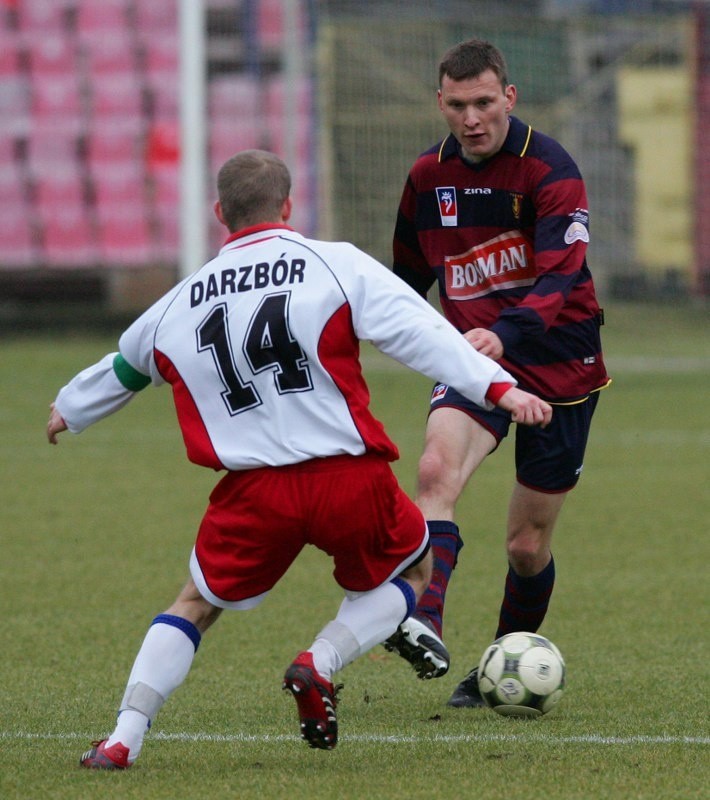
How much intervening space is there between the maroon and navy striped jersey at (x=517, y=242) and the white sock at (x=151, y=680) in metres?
1.68

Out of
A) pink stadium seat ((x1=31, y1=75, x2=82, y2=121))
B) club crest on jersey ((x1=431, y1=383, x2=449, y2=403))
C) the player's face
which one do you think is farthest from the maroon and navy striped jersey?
pink stadium seat ((x1=31, y1=75, x2=82, y2=121))

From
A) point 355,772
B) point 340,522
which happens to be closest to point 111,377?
point 340,522

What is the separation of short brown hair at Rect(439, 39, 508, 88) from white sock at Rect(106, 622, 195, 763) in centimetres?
208

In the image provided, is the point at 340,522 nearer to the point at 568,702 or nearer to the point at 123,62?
the point at 568,702

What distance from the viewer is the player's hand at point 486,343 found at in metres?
4.68

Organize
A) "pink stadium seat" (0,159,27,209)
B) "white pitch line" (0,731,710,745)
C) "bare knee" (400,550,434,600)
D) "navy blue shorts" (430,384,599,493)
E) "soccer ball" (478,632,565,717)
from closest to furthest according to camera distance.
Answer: "bare knee" (400,550,434,600) < "white pitch line" (0,731,710,745) < "soccer ball" (478,632,565,717) < "navy blue shorts" (430,384,599,493) < "pink stadium seat" (0,159,27,209)

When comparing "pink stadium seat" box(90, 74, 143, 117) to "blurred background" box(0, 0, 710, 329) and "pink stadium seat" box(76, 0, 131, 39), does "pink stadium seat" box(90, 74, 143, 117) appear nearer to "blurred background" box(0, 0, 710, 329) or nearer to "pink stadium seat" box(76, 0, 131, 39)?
"blurred background" box(0, 0, 710, 329)

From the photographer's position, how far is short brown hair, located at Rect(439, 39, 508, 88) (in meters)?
5.11

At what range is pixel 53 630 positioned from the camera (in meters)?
6.52

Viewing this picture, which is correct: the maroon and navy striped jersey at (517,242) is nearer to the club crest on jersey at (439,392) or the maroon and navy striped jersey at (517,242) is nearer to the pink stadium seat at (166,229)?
the club crest on jersey at (439,392)

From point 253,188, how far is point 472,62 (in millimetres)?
1270

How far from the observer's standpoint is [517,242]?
5367mm

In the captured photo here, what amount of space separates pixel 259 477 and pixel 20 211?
63.5ft

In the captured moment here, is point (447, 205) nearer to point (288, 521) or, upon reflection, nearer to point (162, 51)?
point (288, 521)
